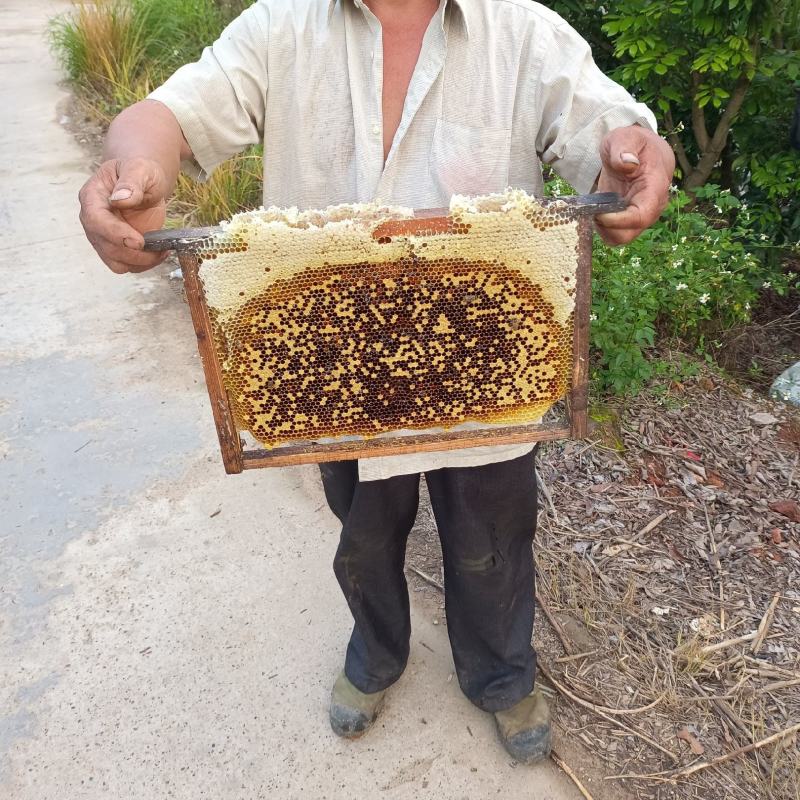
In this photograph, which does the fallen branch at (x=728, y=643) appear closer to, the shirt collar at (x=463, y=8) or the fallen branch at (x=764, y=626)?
the fallen branch at (x=764, y=626)

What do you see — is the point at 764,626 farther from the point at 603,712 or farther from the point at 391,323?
the point at 391,323

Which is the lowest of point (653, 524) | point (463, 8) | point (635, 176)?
point (653, 524)

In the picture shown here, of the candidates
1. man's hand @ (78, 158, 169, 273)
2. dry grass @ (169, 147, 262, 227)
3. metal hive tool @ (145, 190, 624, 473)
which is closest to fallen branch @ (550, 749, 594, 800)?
metal hive tool @ (145, 190, 624, 473)

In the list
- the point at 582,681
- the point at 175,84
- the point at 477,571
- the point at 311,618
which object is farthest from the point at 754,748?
the point at 175,84

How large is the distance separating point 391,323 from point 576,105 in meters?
0.63

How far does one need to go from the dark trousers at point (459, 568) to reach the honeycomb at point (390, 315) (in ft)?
0.99

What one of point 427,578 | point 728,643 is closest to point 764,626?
point 728,643

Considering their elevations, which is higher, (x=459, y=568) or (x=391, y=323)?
(x=391, y=323)

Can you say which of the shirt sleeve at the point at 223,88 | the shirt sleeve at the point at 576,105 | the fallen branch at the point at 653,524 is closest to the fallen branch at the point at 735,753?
the fallen branch at the point at 653,524

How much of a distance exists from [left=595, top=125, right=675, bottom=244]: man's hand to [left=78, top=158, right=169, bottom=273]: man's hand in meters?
0.88

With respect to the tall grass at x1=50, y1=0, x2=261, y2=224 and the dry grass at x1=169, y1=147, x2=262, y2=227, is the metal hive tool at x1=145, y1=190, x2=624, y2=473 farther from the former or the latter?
the tall grass at x1=50, y1=0, x2=261, y2=224

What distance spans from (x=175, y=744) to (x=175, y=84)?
74.4 inches

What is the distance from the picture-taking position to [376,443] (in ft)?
5.21

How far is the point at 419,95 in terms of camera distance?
5.22 ft
